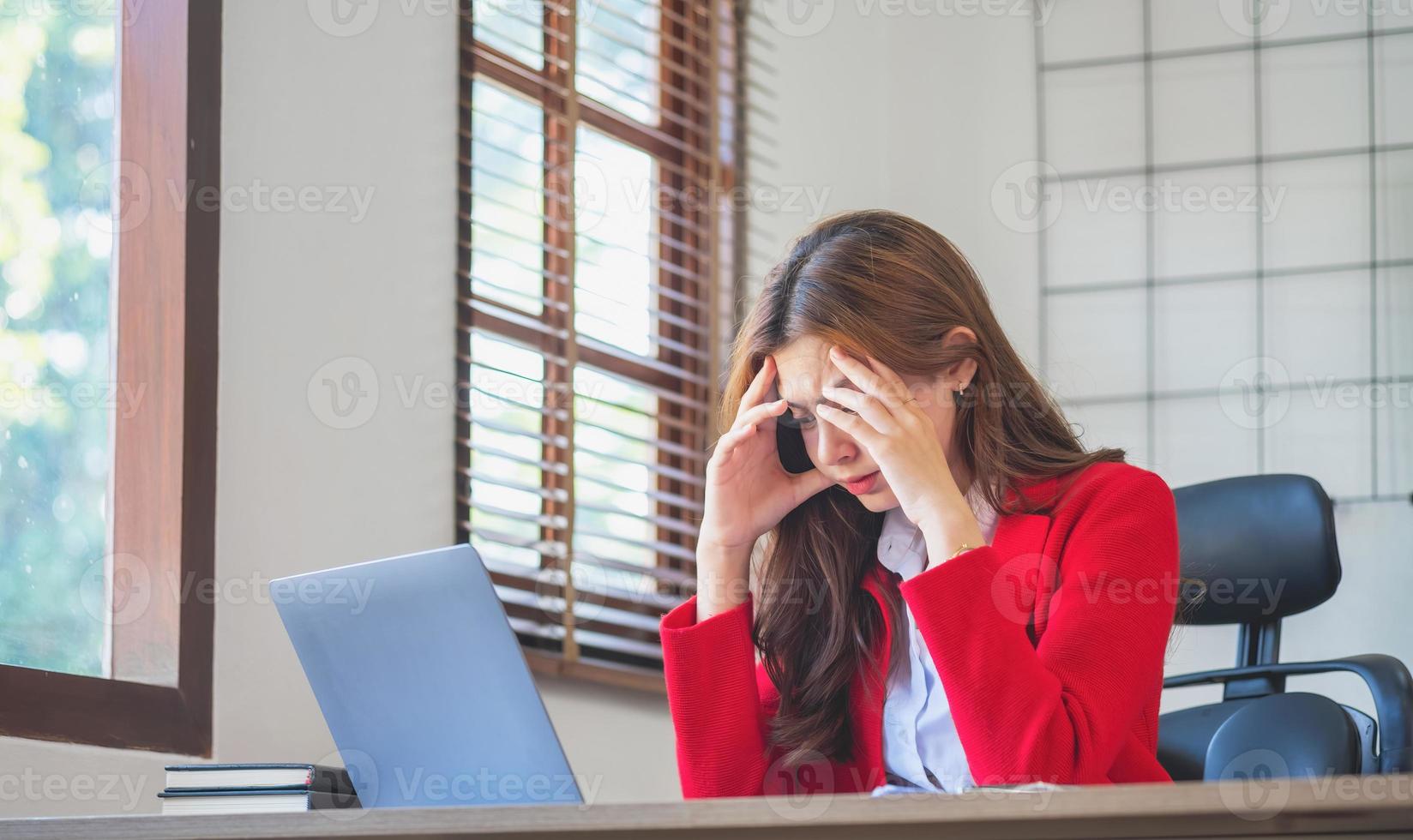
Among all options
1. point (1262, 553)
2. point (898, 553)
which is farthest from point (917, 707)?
point (1262, 553)

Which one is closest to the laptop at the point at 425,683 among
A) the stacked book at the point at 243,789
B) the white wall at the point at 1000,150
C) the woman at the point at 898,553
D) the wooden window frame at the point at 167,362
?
the stacked book at the point at 243,789

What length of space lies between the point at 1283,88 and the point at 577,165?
1501mm

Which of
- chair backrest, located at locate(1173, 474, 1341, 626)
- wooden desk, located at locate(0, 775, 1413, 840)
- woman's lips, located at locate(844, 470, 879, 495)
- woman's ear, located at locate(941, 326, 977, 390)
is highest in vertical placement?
woman's ear, located at locate(941, 326, 977, 390)

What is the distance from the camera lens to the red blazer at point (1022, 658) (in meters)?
1.33

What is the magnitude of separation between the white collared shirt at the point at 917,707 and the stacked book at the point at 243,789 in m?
0.64

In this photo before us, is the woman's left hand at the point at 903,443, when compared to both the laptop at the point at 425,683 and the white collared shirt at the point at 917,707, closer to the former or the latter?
the white collared shirt at the point at 917,707

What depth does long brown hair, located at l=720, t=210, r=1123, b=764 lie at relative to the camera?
161 cm

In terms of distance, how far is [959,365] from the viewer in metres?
1.63

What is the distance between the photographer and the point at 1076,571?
1460 mm

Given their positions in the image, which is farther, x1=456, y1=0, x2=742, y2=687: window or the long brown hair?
x1=456, y1=0, x2=742, y2=687: window

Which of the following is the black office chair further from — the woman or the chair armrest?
the woman

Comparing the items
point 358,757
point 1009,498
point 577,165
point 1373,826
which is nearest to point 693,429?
point 577,165

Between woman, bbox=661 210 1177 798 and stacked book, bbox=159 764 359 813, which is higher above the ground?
woman, bbox=661 210 1177 798

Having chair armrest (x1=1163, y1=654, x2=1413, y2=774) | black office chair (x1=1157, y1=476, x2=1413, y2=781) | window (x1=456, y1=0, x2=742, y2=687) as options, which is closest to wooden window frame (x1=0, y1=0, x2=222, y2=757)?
window (x1=456, y1=0, x2=742, y2=687)
